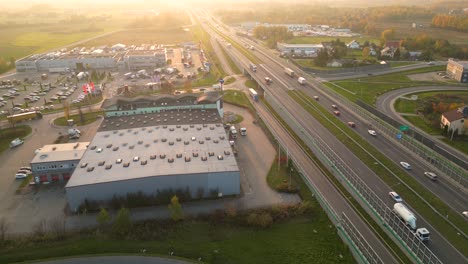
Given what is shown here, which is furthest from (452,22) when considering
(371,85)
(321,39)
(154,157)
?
(154,157)

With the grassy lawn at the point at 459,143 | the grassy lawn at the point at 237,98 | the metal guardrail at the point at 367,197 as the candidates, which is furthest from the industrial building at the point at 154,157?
the grassy lawn at the point at 459,143

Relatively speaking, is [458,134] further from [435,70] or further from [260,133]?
[435,70]

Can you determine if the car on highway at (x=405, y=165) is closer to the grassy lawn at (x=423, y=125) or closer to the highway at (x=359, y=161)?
the highway at (x=359, y=161)

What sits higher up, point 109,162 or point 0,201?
point 109,162

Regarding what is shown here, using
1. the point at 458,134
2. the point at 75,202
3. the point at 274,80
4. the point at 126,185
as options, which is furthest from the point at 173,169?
the point at 274,80

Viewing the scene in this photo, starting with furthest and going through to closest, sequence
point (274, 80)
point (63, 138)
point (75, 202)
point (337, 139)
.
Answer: point (274, 80)
point (63, 138)
point (337, 139)
point (75, 202)

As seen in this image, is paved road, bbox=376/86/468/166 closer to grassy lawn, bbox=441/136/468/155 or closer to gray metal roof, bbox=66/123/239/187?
grassy lawn, bbox=441/136/468/155

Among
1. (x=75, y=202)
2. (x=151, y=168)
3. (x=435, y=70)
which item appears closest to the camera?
(x=75, y=202)
